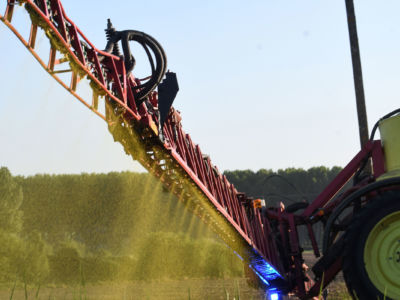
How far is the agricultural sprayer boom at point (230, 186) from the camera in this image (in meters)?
5.59

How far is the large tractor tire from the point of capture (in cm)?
546

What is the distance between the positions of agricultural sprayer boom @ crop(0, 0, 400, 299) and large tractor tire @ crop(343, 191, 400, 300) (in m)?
0.01

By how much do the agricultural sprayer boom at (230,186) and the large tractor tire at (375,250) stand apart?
11 millimetres

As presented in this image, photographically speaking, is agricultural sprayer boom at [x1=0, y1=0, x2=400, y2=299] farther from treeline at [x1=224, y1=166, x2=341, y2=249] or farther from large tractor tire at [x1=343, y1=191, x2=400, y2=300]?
treeline at [x1=224, y1=166, x2=341, y2=249]

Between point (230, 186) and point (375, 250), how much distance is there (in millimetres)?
3834

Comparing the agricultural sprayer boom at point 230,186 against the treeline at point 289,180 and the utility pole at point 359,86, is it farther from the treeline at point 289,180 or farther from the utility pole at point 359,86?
the treeline at point 289,180

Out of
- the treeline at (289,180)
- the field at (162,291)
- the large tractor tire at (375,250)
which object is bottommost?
the field at (162,291)

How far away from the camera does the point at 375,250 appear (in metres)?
5.63

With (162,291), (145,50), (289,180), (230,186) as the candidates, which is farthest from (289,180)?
(145,50)

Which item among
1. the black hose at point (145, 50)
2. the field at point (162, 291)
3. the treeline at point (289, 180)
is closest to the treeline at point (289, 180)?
the treeline at point (289, 180)

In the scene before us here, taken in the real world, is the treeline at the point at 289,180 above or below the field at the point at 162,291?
above

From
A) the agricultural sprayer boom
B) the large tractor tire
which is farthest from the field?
the large tractor tire

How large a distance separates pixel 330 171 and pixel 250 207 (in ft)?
76.2

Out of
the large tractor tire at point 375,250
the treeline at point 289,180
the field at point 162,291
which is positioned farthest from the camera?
the treeline at point 289,180
